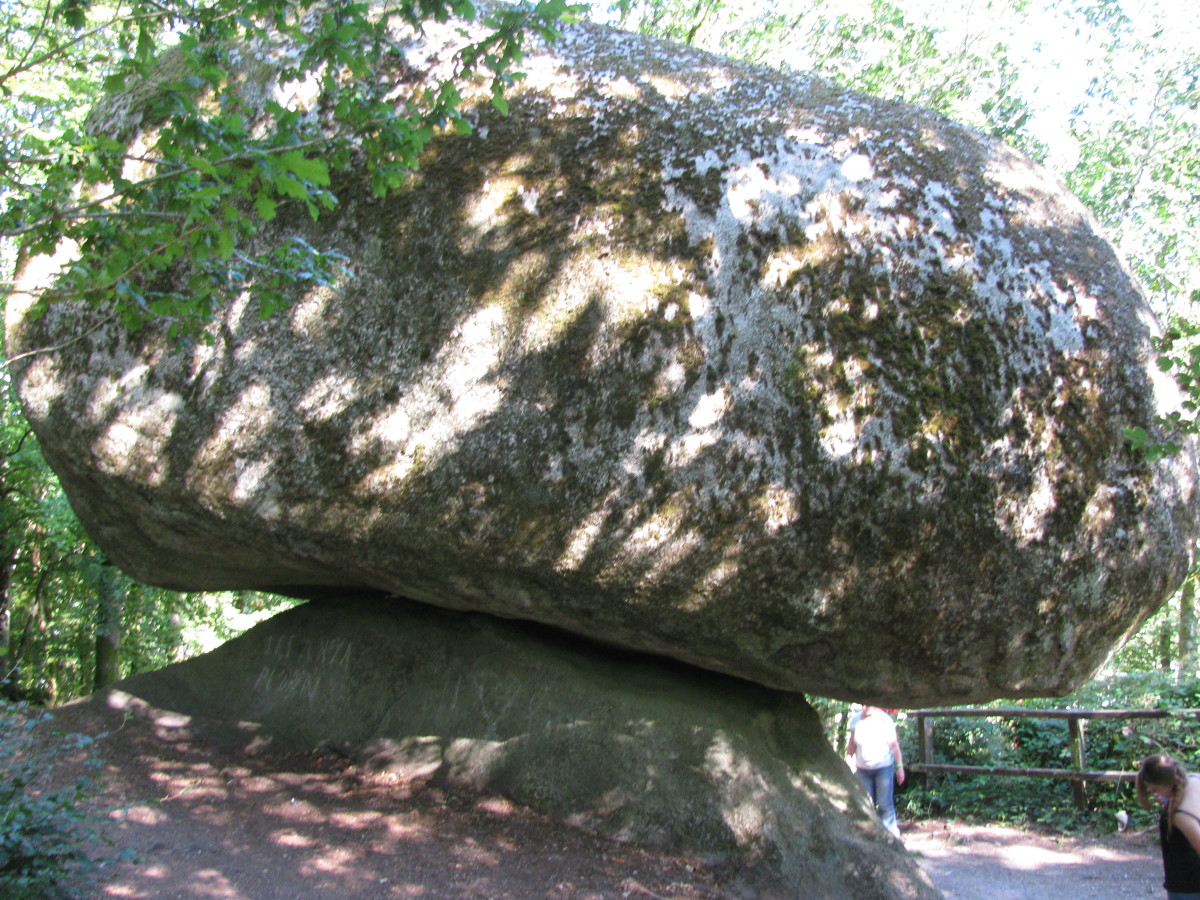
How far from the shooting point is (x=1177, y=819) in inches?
176

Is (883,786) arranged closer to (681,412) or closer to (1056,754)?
(1056,754)

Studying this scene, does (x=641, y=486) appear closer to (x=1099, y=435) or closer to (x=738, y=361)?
(x=738, y=361)

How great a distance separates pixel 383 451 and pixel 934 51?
13437mm

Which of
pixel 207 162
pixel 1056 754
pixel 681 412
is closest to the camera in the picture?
pixel 207 162

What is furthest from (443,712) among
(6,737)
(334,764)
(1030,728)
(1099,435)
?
(1030,728)

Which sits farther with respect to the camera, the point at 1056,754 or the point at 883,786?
the point at 1056,754

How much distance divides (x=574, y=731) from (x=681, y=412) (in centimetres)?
211

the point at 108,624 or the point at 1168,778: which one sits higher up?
the point at 108,624

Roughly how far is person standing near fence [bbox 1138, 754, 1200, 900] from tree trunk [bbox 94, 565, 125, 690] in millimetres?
9933

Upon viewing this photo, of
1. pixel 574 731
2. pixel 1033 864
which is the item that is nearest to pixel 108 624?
pixel 574 731

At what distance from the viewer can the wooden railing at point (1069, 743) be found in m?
9.37

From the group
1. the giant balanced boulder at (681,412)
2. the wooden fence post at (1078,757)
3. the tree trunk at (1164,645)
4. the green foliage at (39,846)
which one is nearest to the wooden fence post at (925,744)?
the wooden fence post at (1078,757)

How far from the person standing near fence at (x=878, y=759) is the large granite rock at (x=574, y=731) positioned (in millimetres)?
1771

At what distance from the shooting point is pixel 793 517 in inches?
196
